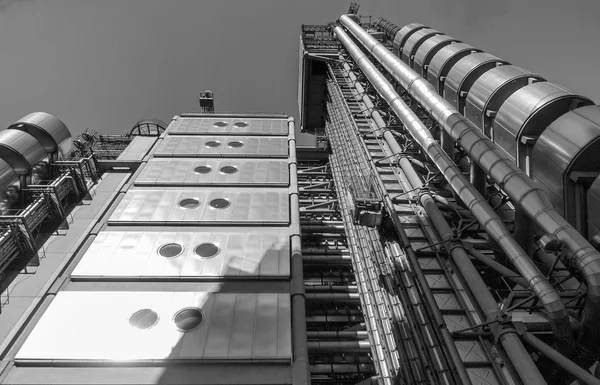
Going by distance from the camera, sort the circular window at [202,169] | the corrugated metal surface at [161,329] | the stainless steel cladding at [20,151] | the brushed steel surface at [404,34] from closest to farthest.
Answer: the corrugated metal surface at [161,329] < the stainless steel cladding at [20,151] < the circular window at [202,169] < the brushed steel surface at [404,34]

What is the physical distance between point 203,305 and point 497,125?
54.1 feet

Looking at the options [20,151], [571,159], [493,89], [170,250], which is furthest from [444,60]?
[20,151]

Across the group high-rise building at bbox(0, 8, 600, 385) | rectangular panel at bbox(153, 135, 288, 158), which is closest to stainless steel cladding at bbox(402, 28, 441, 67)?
high-rise building at bbox(0, 8, 600, 385)

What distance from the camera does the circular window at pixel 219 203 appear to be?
28.0m

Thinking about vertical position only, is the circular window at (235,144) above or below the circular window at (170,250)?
above

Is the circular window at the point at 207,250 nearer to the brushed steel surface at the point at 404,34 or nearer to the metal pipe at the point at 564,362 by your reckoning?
the metal pipe at the point at 564,362

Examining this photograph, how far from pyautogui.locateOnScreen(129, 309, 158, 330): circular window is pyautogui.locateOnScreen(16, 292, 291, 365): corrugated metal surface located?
0.56ft

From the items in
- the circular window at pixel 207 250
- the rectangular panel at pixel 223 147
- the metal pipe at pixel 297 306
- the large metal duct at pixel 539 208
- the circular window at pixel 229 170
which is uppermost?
the large metal duct at pixel 539 208

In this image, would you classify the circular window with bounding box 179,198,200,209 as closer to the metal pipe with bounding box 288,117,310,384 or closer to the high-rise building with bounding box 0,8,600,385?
the high-rise building with bounding box 0,8,600,385

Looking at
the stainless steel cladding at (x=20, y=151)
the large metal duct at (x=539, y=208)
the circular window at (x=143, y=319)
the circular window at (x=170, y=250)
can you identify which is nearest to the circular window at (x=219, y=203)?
the circular window at (x=170, y=250)

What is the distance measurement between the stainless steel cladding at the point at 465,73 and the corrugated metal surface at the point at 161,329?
15.9 metres

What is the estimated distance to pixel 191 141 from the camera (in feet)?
121

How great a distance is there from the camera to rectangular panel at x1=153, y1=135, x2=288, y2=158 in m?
34.7

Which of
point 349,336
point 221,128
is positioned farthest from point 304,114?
point 349,336
